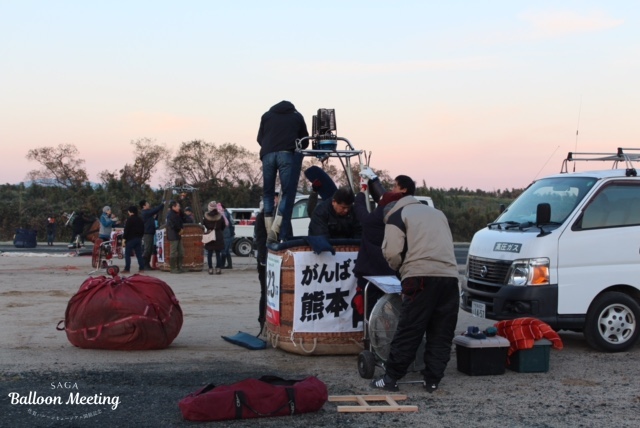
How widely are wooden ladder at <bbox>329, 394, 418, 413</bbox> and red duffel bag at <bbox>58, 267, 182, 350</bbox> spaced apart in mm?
3055

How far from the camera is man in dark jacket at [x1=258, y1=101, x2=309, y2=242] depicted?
992cm

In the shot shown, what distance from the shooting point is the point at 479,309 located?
410 inches

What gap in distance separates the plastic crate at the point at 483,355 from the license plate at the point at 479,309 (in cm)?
150

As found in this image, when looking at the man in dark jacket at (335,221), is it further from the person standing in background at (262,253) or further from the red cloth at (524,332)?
the red cloth at (524,332)

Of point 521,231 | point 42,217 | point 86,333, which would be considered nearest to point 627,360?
point 521,231

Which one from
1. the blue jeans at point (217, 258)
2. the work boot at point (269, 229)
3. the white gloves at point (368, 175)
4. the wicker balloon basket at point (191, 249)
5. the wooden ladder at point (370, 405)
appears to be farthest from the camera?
the wicker balloon basket at point (191, 249)

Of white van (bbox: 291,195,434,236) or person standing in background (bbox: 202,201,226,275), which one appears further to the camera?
white van (bbox: 291,195,434,236)

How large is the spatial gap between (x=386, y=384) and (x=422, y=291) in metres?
0.98

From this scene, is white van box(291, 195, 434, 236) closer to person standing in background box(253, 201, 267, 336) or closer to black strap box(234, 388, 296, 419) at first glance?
person standing in background box(253, 201, 267, 336)

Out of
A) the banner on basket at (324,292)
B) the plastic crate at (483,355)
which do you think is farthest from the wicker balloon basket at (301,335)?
the plastic crate at (483,355)

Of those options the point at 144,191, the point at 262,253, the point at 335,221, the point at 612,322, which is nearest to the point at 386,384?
the point at 335,221

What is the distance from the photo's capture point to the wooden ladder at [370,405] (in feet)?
23.1

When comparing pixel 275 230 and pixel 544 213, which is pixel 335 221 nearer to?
pixel 275 230

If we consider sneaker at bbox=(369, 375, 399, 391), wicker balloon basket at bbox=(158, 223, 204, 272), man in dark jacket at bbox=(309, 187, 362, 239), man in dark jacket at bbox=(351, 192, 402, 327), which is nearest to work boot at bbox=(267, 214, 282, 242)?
man in dark jacket at bbox=(309, 187, 362, 239)
